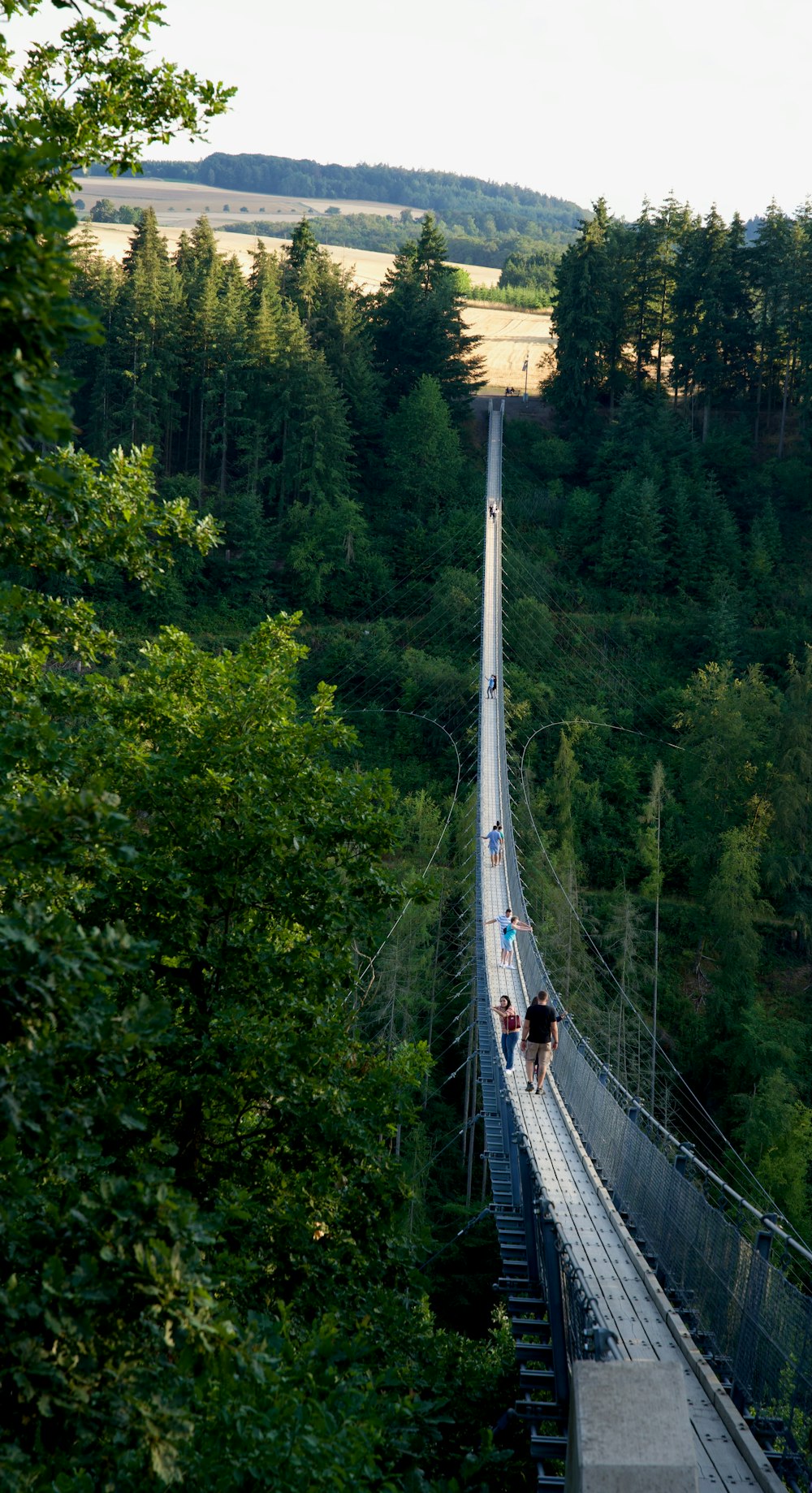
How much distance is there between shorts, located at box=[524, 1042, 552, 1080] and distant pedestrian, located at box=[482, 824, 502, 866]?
824 centimetres

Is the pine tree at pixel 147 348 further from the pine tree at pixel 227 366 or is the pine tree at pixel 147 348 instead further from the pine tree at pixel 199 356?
the pine tree at pixel 227 366

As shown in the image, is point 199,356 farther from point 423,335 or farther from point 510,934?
point 510,934

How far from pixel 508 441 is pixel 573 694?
15.1 m

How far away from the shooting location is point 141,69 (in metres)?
6.63

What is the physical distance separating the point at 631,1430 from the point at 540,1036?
6.16m

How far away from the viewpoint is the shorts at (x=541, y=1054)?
1098 cm

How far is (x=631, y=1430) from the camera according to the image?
4398 mm

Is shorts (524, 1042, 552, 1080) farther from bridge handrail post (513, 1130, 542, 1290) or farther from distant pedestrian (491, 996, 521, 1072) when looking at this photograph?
bridge handrail post (513, 1130, 542, 1290)

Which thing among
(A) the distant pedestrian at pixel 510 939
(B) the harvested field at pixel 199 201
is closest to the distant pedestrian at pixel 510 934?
(A) the distant pedestrian at pixel 510 939

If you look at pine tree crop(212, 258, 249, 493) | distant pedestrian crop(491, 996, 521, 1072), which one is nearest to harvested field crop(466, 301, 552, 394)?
pine tree crop(212, 258, 249, 493)

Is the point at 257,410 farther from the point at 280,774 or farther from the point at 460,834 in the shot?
the point at 280,774

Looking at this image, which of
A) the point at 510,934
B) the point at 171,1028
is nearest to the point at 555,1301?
the point at 171,1028

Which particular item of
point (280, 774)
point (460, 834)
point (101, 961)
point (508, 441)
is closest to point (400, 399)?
point (508, 441)

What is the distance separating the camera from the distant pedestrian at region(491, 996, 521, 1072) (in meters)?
11.6
